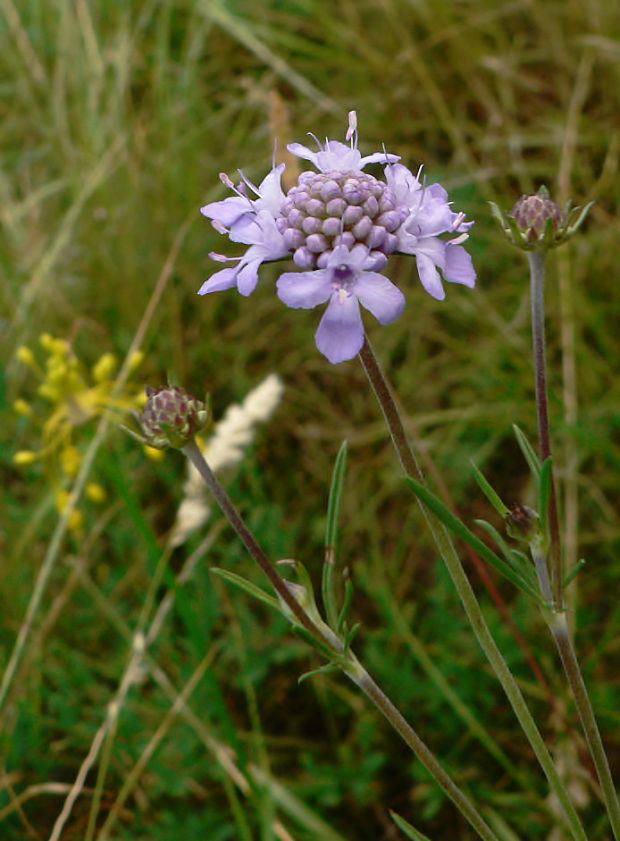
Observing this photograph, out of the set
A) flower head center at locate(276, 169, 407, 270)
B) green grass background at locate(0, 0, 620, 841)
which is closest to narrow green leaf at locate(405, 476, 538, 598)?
flower head center at locate(276, 169, 407, 270)

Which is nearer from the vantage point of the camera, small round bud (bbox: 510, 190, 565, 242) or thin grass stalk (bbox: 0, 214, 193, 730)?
small round bud (bbox: 510, 190, 565, 242)

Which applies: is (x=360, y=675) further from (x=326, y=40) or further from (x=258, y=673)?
(x=326, y=40)

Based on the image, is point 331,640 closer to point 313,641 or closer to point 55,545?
point 313,641

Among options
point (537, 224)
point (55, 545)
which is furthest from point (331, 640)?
point (55, 545)

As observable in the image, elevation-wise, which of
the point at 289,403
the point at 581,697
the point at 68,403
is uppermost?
the point at 289,403

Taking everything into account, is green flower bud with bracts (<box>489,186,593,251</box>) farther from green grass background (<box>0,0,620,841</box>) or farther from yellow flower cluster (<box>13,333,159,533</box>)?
yellow flower cluster (<box>13,333,159,533</box>)

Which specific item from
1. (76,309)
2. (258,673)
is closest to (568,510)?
(258,673)
